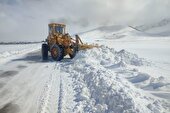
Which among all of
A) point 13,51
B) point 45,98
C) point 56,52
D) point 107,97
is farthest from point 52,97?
point 13,51

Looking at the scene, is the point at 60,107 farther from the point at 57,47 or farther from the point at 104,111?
the point at 57,47

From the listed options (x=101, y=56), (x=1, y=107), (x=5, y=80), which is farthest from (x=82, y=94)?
(x=101, y=56)

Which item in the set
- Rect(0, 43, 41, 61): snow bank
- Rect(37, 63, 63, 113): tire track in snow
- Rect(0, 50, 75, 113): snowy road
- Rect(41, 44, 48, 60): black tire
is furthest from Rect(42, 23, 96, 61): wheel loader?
Rect(37, 63, 63, 113): tire track in snow

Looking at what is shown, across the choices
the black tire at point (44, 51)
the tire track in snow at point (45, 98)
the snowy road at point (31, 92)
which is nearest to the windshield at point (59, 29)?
the black tire at point (44, 51)

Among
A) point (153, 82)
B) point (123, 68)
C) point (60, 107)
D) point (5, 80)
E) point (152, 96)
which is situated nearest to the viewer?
point (60, 107)

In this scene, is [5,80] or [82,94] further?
[5,80]

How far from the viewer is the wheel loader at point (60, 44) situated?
19812mm

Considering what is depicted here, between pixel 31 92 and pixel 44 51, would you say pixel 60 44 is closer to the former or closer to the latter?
pixel 44 51

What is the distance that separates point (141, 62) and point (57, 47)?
670 centimetres

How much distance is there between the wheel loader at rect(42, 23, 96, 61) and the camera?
1981 cm

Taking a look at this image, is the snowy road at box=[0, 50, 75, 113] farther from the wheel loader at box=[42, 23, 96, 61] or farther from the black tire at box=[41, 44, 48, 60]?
the black tire at box=[41, 44, 48, 60]

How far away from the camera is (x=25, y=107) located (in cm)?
790

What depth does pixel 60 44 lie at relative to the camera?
20094 mm

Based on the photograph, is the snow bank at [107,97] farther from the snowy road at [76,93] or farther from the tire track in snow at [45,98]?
the tire track in snow at [45,98]
